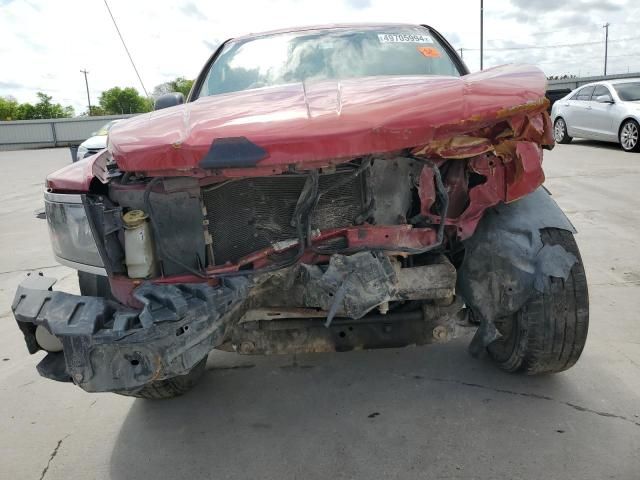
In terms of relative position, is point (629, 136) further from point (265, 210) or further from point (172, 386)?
point (172, 386)

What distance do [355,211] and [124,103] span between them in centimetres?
7065

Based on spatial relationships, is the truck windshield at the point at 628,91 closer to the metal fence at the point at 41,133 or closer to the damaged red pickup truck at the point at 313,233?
the damaged red pickup truck at the point at 313,233

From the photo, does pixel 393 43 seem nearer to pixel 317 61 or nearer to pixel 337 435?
pixel 317 61

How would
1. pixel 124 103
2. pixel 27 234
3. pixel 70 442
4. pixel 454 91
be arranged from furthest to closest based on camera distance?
1. pixel 124 103
2. pixel 27 234
3. pixel 70 442
4. pixel 454 91

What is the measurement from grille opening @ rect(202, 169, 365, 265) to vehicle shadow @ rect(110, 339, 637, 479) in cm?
87

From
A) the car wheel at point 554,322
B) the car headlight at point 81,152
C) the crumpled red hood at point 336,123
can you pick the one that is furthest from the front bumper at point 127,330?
the car headlight at point 81,152

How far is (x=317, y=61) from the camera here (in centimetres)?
325

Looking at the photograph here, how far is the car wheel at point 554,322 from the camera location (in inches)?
88.5

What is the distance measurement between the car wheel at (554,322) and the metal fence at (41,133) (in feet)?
112

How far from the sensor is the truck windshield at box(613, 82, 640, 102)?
34.6 ft

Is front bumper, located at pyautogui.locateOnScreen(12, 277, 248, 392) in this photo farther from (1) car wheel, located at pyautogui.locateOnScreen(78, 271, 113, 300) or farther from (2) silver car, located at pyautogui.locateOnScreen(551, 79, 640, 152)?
(2) silver car, located at pyautogui.locateOnScreen(551, 79, 640, 152)

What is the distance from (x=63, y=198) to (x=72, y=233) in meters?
0.14

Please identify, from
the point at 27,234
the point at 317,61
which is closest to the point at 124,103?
the point at 27,234

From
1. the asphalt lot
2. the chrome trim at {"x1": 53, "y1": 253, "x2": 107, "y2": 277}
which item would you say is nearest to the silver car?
the asphalt lot
